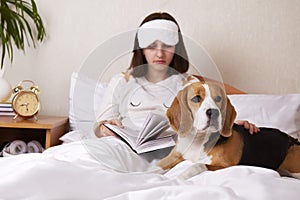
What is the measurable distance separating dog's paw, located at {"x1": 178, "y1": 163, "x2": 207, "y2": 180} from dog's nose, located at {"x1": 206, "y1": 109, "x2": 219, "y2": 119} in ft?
0.55

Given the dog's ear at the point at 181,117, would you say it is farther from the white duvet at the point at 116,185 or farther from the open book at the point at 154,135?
the white duvet at the point at 116,185

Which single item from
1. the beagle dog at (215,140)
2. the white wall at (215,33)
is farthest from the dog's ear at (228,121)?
the white wall at (215,33)

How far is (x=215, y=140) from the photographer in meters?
1.56

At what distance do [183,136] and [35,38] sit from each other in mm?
1402

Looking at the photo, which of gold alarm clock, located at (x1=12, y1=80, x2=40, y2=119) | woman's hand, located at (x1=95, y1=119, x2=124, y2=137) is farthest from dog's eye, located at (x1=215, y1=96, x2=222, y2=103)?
gold alarm clock, located at (x1=12, y1=80, x2=40, y2=119)

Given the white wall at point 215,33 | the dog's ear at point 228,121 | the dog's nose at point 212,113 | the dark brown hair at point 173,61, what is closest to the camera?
the dog's nose at point 212,113

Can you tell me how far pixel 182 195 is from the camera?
3.43 feet

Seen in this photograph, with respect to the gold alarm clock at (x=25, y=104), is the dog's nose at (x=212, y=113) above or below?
above

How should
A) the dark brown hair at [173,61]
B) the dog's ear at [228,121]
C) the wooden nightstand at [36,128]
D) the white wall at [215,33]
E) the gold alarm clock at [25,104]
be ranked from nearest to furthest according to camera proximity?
the dog's ear at [228,121] < the dark brown hair at [173,61] < the wooden nightstand at [36,128] < the gold alarm clock at [25,104] < the white wall at [215,33]

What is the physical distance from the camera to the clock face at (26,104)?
7.50 ft

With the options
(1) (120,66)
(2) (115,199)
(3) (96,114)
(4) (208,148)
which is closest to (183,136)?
(4) (208,148)

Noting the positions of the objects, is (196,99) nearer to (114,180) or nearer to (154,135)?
(154,135)

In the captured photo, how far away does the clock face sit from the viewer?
2.29 m

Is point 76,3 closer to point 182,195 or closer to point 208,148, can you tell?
point 208,148
